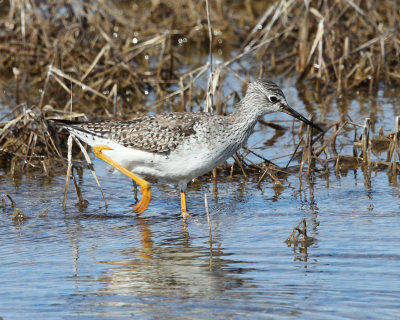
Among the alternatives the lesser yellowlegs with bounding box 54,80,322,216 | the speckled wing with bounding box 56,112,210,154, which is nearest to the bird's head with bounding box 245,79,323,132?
the lesser yellowlegs with bounding box 54,80,322,216

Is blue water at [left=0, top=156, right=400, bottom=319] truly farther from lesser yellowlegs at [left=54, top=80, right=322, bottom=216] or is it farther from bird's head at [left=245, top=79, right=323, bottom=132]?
bird's head at [left=245, top=79, right=323, bottom=132]

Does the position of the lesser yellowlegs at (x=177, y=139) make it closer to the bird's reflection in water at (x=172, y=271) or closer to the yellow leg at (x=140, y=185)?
the yellow leg at (x=140, y=185)

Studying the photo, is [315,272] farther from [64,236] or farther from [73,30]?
[73,30]

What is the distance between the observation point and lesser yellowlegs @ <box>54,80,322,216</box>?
831 cm

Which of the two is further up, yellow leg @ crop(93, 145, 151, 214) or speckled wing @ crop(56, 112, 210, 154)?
speckled wing @ crop(56, 112, 210, 154)

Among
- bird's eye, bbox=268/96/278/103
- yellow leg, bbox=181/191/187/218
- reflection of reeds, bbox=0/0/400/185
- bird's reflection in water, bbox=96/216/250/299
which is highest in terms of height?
reflection of reeds, bbox=0/0/400/185

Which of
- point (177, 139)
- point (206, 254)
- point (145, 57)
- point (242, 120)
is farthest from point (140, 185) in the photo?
point (145, 57)

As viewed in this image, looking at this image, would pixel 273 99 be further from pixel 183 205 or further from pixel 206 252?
pixel 206 252

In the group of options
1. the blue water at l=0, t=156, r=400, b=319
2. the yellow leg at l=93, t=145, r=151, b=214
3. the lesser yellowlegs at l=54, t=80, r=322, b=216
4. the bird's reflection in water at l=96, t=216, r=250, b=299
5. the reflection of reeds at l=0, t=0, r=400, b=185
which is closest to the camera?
the blue water at l=0, t=156, r=400, b=319

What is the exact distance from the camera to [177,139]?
8.36 m

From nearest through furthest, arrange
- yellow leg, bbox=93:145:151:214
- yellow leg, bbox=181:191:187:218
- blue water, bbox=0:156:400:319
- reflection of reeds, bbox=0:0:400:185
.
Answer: blue water, bbox=0:156:400:319 < yellow leg, bbox=181:191:187:218 < yellow leg, bbox=93:145:151:214 < reflection of reeds, bbox=0:0:400:185

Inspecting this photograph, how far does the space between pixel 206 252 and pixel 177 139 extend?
1.68 metres

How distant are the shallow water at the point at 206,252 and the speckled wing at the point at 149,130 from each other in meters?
0.80

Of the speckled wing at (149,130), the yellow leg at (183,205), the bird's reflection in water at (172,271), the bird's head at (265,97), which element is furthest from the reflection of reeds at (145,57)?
the bird's reflection in water at (172,271)
